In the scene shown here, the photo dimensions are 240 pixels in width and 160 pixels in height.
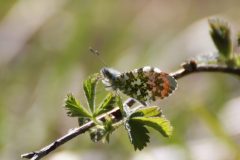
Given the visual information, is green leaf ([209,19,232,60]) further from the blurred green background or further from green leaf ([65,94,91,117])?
the blurred green background

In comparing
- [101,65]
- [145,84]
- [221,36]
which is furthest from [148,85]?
[101,65]

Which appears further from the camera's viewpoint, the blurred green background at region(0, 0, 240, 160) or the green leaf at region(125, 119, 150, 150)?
the blurred green background at region(0, 0, 240, 160)

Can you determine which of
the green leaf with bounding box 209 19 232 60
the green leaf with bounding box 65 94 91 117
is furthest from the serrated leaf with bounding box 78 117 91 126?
the green leaf with bounding box 209 19 232 60

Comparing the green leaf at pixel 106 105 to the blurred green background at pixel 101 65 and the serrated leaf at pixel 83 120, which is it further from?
the blurred green background at pixel 101 65

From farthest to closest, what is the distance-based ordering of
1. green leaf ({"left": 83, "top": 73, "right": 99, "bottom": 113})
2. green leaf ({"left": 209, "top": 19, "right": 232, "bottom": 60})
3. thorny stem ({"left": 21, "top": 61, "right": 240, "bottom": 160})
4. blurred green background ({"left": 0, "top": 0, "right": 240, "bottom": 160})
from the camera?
1. blurred green background ({"left": 0, "top": 0, "right": 240, "bottom": 160})
2. green leaf ({"left": 209, "top": 19, "right": 232, "bottom": 60})
3. green leaf ({"left": 83, "top": 73, "right": 99, "bottom": 113})
4. thorny stem ({"left": 21, "top": 61, "right": 240, "bottom": 160})

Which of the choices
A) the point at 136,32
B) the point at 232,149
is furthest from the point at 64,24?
the point at 232,149

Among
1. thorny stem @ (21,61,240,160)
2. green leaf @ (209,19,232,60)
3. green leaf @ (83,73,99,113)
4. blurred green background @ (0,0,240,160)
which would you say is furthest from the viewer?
blurred green background @ (0,0,240,160)

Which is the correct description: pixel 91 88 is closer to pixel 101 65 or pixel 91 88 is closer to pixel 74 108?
pixel 74 108
